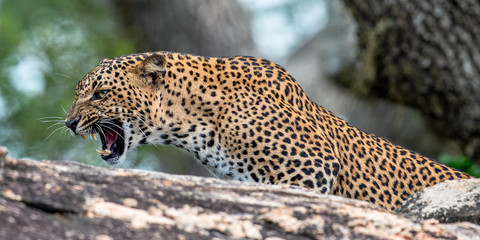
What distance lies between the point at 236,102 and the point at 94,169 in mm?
2913

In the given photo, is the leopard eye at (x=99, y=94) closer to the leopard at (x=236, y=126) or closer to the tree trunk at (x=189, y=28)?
the leopard at (x=236, y=126)

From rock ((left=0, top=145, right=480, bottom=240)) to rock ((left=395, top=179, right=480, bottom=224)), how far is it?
0.31 meters

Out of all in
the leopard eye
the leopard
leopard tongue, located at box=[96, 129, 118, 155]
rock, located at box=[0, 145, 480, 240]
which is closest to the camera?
rock, located at box=[0, 145, 480, 240]

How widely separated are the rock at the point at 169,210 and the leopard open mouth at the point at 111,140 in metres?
2.64

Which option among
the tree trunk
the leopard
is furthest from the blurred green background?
the leopard

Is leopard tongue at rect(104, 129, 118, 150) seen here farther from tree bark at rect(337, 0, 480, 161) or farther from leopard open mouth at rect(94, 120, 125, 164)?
tree bark at rect(337, 0, 480, 161)

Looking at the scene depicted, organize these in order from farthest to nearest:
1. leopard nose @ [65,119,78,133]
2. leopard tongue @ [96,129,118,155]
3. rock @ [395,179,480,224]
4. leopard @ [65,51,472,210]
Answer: leopard tongue @ [96,129,118,155] → leopard nose @ [65,119,78,133] → leopard @ [65,51,472,210] → rock @ [395,179,480,224]

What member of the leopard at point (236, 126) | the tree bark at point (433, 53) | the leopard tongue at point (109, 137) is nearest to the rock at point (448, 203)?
the leopard at point (236, 126)

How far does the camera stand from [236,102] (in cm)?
872

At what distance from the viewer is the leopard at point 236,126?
836 centimetres

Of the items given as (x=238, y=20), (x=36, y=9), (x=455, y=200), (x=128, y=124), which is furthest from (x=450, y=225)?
(x=36, y=9)

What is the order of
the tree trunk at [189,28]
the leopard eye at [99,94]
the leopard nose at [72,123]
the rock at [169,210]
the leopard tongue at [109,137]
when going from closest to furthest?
the rock at [169,210] → the leopard nose at [72,123] → the leopard eye at [99,94] → the leopard tongue at [109,137] → the tree trunk at [189,28]

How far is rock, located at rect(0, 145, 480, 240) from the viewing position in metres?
5.22

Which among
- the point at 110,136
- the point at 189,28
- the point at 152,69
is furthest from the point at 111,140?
the point at 189,28
